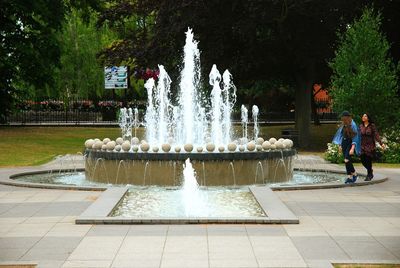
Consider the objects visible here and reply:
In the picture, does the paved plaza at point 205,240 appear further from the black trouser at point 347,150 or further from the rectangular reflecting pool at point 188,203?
the black trouser at point 347,150

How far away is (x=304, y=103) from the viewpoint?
34781 millimetres

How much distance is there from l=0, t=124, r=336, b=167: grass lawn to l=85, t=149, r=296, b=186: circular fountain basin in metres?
8.49

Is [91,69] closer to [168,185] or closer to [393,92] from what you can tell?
[393,92]

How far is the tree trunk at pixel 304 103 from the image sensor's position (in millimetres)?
34375

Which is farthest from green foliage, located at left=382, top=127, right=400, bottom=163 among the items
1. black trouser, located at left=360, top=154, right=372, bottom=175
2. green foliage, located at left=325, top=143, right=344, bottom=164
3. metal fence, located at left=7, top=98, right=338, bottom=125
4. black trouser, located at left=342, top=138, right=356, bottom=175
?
metal fence, located at left=7, top=98, right=338, bottom=125

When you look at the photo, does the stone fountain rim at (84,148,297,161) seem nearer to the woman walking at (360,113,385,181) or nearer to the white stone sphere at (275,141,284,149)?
the white stone sphere at (275,141,284,149)

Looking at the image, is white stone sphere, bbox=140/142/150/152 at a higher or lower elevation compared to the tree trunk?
lower

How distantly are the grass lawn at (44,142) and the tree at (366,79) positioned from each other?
575 cm

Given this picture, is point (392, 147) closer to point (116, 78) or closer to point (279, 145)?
point (279, 145)

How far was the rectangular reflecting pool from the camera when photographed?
12023mm

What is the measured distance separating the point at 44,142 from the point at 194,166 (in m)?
20.5

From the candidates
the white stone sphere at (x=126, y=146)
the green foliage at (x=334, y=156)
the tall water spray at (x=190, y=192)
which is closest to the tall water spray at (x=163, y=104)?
the green foliage at (x=334, y=156)

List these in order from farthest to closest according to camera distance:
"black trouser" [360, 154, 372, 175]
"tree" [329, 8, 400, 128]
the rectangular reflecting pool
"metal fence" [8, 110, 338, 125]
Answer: "metal fence" [8, 110, 338, 125]
"tree" [329, 8, 400, 128]
"black trouser" [360, 154, 372, 175]
the rectangular reflecting pool

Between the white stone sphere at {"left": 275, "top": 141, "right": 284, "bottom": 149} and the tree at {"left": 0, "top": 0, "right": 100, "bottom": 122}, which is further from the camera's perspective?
the tree at {"left": 0, "top": 0, "right": 100, "bottom": 122}
